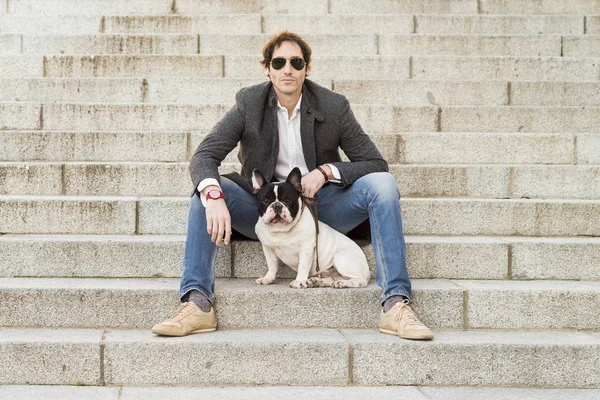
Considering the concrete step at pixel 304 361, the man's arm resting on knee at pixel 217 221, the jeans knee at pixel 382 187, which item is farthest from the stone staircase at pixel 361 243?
the jeans knee at pixel 382 187

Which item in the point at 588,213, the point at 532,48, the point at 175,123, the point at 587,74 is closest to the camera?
the point at 588,213

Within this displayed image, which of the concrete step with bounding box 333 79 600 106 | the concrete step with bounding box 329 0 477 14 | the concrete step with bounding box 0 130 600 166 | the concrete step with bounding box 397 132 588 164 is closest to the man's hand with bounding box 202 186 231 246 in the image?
the concrete step with bounding box 0 130 600 166

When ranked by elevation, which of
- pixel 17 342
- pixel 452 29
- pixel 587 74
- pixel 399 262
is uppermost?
pixel 452 29

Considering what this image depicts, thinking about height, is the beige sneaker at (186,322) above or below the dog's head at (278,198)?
below

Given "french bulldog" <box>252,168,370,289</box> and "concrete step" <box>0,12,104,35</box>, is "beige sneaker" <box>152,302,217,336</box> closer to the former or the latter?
"french bulldog" <box>252,168,370,289</box>

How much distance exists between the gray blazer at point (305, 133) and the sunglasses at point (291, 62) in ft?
0.68

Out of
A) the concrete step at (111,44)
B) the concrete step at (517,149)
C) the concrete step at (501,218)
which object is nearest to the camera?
the concrete step at (501,218)

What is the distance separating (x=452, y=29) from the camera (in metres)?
7.67

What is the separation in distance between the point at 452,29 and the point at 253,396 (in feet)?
17.8

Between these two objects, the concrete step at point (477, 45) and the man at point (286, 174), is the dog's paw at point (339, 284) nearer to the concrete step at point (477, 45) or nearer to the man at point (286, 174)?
the man at point (286, 174)

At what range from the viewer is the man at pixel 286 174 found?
384 centimetres

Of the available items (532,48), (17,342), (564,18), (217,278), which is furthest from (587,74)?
(17,342)

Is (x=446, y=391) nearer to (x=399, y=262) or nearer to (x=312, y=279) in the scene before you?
(x=399, y=262)

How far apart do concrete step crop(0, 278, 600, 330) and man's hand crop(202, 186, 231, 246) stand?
41 cm
